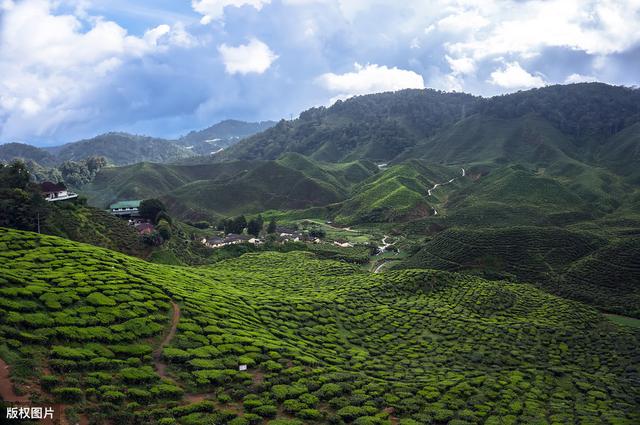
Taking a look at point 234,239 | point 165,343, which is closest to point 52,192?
point 234,239

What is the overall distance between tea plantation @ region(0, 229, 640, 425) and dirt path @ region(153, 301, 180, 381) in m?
0.08

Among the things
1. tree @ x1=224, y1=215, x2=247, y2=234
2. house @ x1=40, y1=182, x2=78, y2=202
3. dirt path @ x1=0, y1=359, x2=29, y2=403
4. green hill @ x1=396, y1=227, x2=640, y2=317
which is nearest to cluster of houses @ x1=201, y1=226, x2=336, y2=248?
tree @ x1=224, y1=215, x2=247, y2=234

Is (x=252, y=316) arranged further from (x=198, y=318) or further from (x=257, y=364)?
(x=257, y=364)

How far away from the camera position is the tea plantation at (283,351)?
75.0 ft

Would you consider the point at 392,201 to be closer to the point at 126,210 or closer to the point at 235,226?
the point at 235,226

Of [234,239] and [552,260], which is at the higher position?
[234,239]

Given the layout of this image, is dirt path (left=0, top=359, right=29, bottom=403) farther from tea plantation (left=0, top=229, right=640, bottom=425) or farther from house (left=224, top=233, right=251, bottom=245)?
house (left=224, top=233, right=251, bottom=245)

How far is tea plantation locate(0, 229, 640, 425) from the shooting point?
75.0ft

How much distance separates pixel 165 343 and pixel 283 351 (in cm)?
857

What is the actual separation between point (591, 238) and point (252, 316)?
256 ft

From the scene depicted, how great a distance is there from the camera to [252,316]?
39.0 metres

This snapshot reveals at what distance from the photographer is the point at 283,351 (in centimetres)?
3203

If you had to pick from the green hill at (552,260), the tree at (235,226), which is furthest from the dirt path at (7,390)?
the tree at (235,226)

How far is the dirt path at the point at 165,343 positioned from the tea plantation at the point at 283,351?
0.25 feet
